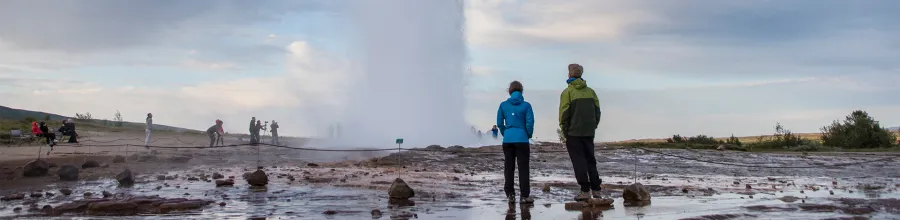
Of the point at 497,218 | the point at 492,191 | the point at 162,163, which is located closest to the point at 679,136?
the point at 162,163

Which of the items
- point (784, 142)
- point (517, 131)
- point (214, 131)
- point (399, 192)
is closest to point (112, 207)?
point (399, 192)

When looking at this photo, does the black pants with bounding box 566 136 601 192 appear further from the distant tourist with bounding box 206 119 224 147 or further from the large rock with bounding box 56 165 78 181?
the distant tourist with bounding box 206 119 224 147

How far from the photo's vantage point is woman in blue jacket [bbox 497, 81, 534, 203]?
1044 centimetres

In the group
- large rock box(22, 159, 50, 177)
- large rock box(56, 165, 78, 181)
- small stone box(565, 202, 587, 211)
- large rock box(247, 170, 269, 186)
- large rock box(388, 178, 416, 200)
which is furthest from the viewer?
large rock box(22, 159, 50, 177)

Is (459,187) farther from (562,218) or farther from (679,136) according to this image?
(679,136)

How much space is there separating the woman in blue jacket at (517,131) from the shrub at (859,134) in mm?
49820

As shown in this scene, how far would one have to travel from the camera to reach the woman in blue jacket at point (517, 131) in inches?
411

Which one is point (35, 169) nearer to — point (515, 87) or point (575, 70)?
point (515, 87)

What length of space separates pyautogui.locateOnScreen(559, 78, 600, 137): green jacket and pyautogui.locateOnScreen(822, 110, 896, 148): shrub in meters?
49.4

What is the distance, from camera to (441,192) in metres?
12.5

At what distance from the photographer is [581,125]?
1038 cm

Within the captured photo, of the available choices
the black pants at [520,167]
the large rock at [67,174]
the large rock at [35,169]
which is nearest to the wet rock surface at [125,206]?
the black pants at [520,167]

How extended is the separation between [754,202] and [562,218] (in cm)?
374

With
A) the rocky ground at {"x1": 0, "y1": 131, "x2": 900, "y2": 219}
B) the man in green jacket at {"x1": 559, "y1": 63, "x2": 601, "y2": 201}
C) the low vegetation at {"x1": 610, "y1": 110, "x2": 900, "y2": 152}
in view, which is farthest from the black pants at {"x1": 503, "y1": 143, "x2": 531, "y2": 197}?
the low vegetation at {"x1": 610, "y1": 110, "x2": 900, "y2": 152}
